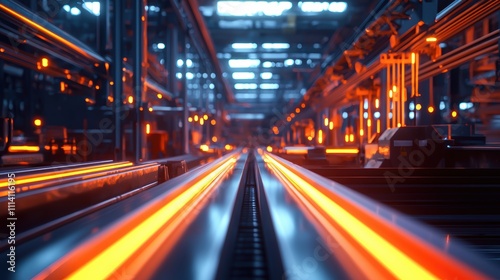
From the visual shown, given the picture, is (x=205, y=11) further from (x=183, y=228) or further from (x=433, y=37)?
(x=183, y=228)

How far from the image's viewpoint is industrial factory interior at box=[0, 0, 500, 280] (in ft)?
6.55

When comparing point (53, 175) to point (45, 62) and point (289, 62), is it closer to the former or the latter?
point (45, 62)

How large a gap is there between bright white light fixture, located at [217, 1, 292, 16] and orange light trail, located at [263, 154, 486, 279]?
12659mm

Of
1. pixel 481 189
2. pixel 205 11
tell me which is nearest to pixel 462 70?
pixel 481 189

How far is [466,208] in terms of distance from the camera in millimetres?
4414

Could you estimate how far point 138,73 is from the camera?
29.8 feet

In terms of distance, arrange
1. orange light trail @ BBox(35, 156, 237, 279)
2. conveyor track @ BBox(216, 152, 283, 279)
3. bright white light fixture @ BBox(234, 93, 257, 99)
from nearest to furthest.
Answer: orange light trail @ BBox(35, 156, 237, 279) → conveyor track @ BBox(216, 152, 283, 279) → bright white light fixture @ BBox(234, 93, 257, 99)

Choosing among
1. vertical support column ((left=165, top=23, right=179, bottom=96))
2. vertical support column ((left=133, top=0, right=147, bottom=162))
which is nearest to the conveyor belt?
vertical support column ((left=133, top=0, right=147, bottom=162))

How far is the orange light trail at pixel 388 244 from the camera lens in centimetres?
152

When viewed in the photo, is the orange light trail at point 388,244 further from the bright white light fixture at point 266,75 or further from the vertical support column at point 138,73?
the bright white light fixture at point 266,75

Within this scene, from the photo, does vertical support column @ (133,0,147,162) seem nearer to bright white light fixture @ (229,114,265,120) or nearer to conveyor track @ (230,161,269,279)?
conveyor track @ (230,161,269,279)

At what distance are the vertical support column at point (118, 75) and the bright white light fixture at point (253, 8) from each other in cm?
680

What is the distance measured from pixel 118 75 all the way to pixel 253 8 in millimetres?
7564

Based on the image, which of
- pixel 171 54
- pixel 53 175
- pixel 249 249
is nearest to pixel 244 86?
pixel 171 54
